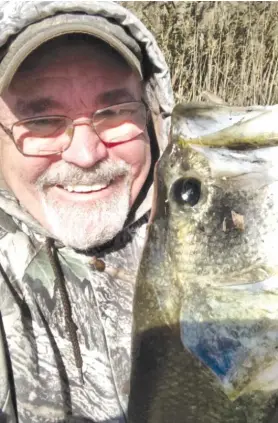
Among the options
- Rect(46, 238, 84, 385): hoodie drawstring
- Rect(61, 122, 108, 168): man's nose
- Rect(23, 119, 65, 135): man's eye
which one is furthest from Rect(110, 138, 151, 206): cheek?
Rect(46, 238, 84, 385): hoodie drawstring

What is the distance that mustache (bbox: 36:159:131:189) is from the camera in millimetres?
2318

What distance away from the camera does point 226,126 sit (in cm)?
149

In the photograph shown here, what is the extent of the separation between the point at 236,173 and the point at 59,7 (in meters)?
1.12

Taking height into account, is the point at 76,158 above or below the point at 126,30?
below

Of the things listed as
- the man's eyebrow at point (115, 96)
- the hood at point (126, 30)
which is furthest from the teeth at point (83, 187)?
the man's eyebrow at point (115, 96)

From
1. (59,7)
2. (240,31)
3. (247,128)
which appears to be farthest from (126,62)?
(240,31)

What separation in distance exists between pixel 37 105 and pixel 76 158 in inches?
9.9

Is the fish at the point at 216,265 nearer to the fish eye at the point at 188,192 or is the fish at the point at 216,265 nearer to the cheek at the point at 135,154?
the fish eye at the point at 188,192

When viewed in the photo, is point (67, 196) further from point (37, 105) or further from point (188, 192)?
point (188, 192)

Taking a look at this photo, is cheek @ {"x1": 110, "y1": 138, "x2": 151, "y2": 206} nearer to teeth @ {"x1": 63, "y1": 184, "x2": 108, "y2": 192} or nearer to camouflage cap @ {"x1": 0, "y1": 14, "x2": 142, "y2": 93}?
teeth @ {"x1": 63, "y1": 184, "x2": 108, "y2": 192}

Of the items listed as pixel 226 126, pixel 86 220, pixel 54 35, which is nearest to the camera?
pixel 226 126

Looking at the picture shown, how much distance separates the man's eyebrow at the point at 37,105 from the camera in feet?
7.61

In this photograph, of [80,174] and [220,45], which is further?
[220,45]

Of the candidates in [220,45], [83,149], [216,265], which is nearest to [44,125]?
[83,149]
